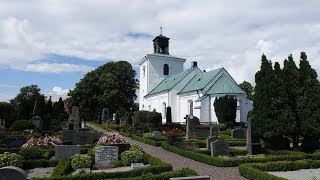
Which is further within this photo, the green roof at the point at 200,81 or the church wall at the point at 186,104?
the green roof at the point at 200,81

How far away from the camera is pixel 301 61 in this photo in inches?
675

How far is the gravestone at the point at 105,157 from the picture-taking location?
Result: 43.1 feet

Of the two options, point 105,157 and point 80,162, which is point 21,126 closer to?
point 105,157

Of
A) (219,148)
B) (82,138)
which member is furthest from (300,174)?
(82,138)

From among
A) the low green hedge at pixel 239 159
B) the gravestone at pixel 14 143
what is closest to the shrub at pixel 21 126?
the gravestone at pixel 14 143

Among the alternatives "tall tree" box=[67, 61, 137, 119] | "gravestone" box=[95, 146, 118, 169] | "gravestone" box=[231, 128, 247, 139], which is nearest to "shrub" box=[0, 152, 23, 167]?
"gravestone" box=[95, 146, 118, 169]

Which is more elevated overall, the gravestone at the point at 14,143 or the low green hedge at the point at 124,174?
the gravestone at the point at 14,143

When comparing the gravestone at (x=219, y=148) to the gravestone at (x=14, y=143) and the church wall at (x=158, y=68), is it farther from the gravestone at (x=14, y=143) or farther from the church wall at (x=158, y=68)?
the church wall at (x=158, y=68)

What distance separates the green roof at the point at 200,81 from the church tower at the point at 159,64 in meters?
7.70

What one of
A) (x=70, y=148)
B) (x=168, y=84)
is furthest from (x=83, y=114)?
(x=70, y=148)

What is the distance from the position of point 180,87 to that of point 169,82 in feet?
11.6

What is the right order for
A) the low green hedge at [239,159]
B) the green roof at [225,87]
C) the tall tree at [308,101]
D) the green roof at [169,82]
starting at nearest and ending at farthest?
the low green hedge at [239,159]
the tall tree at [308,101]
the green roof at [225,87]
the green roof at [169,82]

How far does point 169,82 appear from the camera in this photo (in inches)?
1812

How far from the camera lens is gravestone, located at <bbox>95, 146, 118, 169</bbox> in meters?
13.1
